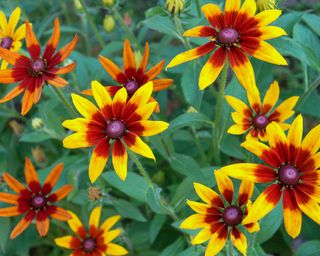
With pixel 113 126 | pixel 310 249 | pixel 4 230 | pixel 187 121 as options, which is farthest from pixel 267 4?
pixel 4 230

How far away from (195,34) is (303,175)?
Answer: 45 centimetres

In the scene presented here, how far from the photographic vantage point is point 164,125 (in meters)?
1.08

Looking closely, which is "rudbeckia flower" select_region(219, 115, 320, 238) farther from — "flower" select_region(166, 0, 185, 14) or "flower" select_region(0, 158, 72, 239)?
"flower" select_region(0, 158, 72, 239)

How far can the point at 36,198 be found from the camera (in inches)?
62.2

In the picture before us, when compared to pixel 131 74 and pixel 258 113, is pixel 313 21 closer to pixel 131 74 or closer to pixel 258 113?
pixel 258 113

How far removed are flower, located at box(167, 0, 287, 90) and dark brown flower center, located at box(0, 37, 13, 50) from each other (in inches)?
27.2

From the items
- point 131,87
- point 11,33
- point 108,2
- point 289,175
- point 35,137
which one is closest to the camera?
point 289,175

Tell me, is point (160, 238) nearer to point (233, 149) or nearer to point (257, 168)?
point (233, 149)

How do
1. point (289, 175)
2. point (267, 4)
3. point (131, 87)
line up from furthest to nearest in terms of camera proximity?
point (131, 87) < point (267, 4) < point (289, 175)

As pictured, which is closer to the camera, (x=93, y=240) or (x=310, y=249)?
(x=310, y=249)

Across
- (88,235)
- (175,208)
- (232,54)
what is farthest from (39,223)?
(232,54)

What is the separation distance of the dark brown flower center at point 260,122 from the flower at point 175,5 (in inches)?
16.4

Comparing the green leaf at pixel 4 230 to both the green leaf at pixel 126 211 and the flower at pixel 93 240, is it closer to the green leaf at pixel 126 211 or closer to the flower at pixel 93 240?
the flower at pixel 93 240

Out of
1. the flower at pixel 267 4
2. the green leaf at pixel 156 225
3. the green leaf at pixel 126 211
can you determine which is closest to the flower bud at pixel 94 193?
the green leaf at pixel 126 211
